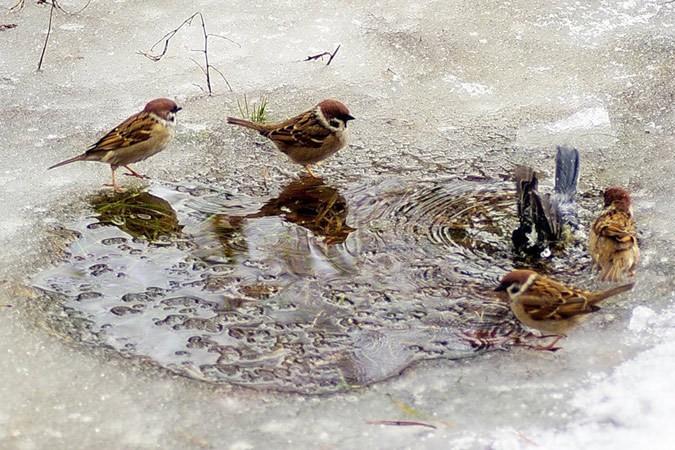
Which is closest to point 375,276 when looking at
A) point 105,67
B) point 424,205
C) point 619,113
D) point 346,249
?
point 346,249

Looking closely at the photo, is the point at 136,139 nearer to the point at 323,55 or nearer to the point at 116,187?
the point at 116,187

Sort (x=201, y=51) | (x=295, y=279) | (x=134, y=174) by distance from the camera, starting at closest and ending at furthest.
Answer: (x=295, y=279) < (x=134, y=174) < (x=201, y=51)

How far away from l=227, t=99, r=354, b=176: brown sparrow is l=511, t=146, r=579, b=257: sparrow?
1.23 metres

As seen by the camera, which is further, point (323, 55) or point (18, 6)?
point (18, 6)

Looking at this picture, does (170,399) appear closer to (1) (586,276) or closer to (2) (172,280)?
(2) (172,280)

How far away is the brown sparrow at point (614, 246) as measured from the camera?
4988 millimetres

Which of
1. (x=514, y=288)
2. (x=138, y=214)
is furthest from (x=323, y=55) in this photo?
(x=514, y=288)

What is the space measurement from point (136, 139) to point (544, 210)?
7.77 feet

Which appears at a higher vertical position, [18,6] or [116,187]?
[18,6]

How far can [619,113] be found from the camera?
674 cm

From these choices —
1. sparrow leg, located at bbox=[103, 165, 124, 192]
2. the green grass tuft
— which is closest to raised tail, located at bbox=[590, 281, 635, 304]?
the green grass tuft

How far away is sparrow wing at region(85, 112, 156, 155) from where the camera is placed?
6.00 meters

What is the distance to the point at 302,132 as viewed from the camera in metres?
6.09

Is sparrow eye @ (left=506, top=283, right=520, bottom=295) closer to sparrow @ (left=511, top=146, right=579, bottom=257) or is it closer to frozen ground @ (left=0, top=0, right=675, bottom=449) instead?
frozen ground @ (left=0, top=0, right=675, bottom=449)
